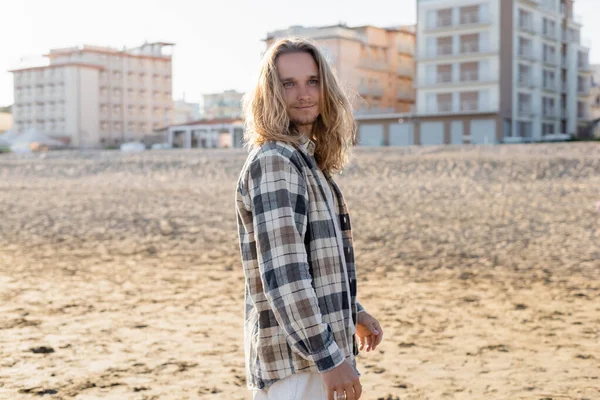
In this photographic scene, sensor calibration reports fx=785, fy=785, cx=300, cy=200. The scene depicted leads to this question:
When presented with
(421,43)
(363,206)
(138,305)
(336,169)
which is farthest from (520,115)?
(336,169)

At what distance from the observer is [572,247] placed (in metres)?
10.3

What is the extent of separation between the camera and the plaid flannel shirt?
187 cm

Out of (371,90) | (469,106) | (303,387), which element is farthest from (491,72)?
(303,387)

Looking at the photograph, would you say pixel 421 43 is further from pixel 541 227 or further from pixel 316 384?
pixel 316 384

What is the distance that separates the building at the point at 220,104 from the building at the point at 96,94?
9931mm

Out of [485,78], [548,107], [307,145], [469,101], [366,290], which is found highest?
[485,78]

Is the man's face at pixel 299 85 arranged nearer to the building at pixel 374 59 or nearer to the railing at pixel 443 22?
the railing at pixel 443 22

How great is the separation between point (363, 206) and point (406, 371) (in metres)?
10.2

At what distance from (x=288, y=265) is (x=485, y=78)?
45973 millimetres

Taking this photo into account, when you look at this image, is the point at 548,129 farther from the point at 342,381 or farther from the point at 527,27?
the point at 342,381

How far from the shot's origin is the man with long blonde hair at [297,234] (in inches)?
73.7

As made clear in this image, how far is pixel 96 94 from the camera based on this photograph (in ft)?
223

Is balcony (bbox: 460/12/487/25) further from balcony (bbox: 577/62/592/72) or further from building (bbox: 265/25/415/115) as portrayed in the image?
balcony (bbox: 577/62/592/72)

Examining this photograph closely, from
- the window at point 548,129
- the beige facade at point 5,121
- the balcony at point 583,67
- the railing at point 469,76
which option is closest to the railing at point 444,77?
the railing at point 469,76
